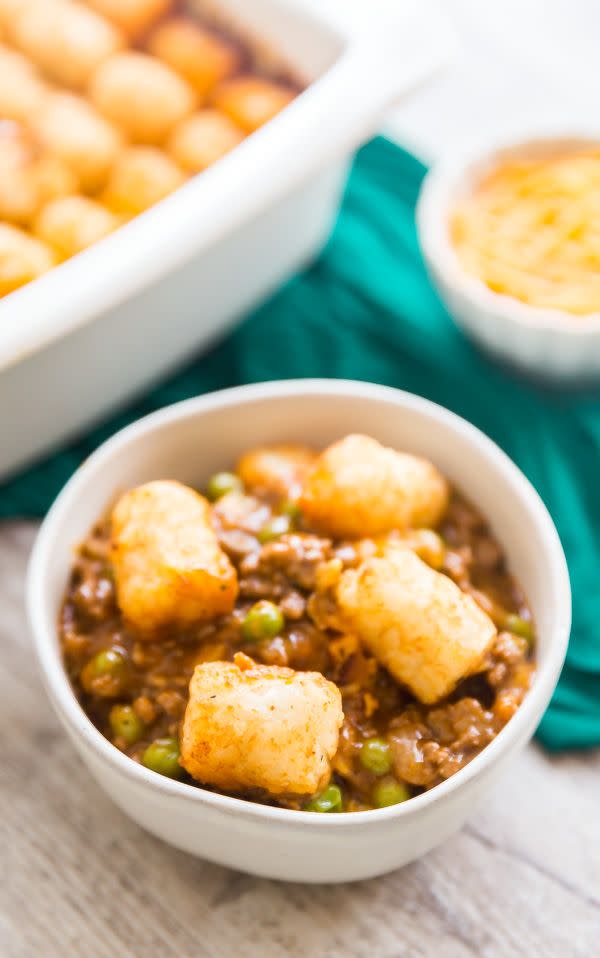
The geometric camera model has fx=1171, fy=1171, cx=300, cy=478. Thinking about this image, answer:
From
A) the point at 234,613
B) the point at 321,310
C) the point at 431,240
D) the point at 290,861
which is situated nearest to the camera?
the point at 290,861

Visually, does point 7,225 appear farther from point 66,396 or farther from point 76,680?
point 76,680

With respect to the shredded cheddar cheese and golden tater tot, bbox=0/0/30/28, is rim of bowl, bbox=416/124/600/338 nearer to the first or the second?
the shredded cheddar cheese

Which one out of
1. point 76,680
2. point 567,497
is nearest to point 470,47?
point 567,497

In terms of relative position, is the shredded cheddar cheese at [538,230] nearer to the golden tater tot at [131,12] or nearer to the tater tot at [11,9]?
the golden tater tot at [131,12]

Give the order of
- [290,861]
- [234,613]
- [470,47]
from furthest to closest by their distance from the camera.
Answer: [470,47]
[234,613]
[290,861]

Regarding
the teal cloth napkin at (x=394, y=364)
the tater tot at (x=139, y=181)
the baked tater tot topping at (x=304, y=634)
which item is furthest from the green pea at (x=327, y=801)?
the tater tot at (x=139, y=181)

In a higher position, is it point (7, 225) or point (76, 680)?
point (7, 225)

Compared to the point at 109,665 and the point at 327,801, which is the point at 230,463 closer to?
the point at 109,665

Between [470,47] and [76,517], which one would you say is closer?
[76,517]
